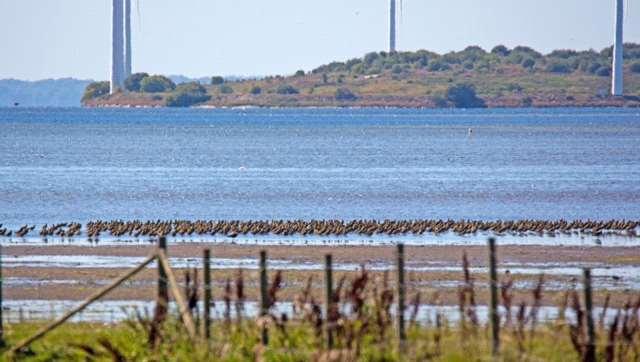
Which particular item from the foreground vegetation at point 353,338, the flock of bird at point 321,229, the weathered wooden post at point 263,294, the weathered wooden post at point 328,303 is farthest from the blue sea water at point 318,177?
the weathered wooden post at point 328,303

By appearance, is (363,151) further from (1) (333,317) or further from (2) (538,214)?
(1) (333,317)

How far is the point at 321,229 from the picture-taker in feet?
152

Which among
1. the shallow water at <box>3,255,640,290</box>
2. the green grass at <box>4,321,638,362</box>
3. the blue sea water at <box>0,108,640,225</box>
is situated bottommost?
the blue sea water at <box>0,108,640,225</box>

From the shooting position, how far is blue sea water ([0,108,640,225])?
202 feet

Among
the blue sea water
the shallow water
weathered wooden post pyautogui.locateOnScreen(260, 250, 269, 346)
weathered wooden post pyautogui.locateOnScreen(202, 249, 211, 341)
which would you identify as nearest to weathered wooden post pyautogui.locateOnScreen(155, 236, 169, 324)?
weathered wooden post pyautogui.locateOnScreen(202, 249, 211, 341)

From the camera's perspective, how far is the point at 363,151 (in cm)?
12988

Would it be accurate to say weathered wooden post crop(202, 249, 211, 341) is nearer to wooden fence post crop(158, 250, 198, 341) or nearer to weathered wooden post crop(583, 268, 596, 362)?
wooden fence post crop(158, 250, 198, 341)

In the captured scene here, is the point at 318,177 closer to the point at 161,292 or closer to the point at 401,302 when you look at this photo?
the point at 161,292

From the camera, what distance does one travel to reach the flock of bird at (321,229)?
46.3 m

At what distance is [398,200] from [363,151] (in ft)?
204

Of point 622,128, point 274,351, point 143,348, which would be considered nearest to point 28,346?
point 143,348

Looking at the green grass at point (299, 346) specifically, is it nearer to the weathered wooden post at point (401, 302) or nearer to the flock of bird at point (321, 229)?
the weathered wooden post at point (401, 302)

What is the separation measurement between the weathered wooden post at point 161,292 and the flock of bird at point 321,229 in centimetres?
2523

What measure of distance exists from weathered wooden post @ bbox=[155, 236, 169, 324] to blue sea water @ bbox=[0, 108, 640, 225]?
35.6m
